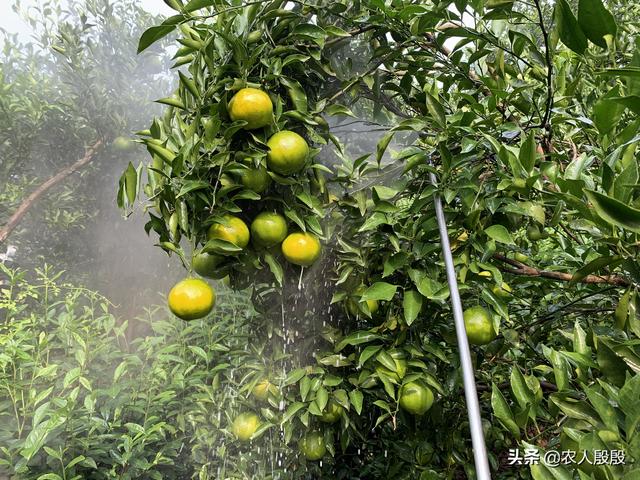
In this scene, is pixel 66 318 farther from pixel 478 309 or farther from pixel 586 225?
pixel 586 225

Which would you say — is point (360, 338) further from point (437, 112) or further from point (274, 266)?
point (437, 112)

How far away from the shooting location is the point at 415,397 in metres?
0.76

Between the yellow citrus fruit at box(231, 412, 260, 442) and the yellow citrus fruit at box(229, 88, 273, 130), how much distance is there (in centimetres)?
61

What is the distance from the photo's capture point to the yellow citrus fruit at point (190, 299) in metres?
0.70

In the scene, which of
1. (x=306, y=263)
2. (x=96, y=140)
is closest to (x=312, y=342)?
A: (x=306, y=263)

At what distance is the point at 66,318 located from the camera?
4.55 ft

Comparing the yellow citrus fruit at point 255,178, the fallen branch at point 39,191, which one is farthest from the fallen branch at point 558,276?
the fallen branch at point 39,191

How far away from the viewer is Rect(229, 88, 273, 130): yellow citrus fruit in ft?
2.30

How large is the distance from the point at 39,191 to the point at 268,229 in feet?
5.66

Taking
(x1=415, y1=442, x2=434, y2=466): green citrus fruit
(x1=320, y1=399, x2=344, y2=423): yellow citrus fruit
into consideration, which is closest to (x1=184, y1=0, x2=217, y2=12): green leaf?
(x1=320, y1=399, x2=344, y2=423): yellow citrus fruit

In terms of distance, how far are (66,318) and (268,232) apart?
97cm

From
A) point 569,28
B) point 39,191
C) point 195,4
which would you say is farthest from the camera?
point 39,191

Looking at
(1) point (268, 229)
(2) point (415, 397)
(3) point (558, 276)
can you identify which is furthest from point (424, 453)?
(1) point (268, 229)

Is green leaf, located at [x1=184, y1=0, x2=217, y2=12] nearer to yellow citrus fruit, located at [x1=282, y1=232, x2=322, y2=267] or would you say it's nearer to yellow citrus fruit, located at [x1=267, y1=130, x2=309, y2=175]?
yellow citrus fruit, located at [x1=267, y1=130, x2=309, y2=175]
